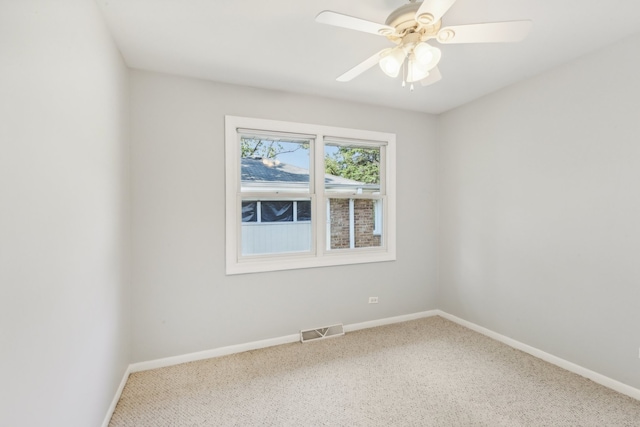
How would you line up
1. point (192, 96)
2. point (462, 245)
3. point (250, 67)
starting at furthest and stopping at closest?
point (462, 245)
point (192, 96)
point (250, 67)

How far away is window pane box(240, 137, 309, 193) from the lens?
9.71ft

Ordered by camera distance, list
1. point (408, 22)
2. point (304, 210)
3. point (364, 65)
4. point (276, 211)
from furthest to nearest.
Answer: point (304, 210)
point (276, 211)
point (364, 65)
point (408, 22)

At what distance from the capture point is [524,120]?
274 centimetres

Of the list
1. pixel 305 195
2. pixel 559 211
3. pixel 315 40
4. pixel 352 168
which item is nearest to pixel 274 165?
pixel 305 195

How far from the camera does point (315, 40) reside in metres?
2.12

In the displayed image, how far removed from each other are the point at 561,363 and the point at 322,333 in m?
2.09

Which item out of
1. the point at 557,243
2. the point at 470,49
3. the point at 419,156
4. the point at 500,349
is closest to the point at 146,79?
the point at 470,49

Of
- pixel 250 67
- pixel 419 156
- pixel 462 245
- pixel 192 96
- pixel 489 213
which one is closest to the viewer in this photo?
pixel 250 67

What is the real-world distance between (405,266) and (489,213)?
1097mm

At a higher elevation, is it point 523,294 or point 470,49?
point 470,49

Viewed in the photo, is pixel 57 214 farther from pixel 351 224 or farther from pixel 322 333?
pixel 351 224

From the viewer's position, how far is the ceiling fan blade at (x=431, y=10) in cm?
126

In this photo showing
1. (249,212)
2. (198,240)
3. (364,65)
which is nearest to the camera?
(364,65)

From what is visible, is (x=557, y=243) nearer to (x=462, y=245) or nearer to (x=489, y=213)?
(x=489, y=213)
